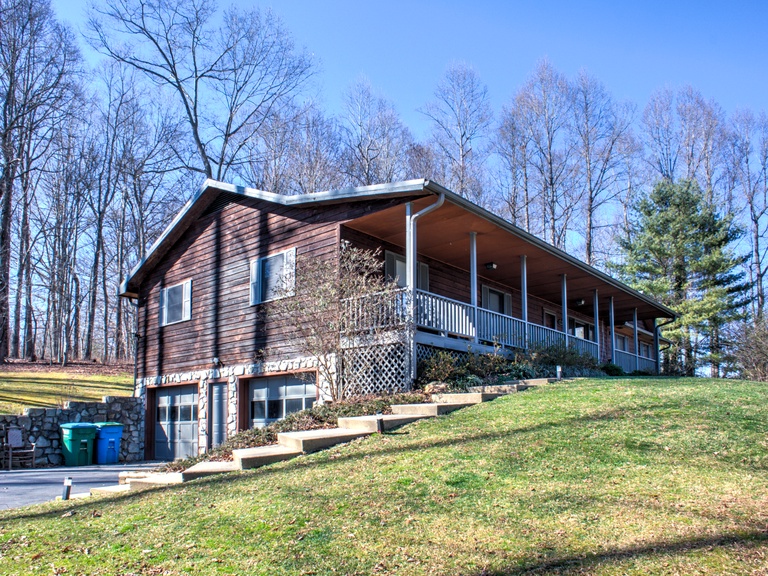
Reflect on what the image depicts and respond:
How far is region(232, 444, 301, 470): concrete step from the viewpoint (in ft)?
25.8

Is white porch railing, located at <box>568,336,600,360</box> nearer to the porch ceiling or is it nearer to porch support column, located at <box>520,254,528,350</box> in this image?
the porch ceiling

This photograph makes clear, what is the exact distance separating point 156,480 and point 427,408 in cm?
364

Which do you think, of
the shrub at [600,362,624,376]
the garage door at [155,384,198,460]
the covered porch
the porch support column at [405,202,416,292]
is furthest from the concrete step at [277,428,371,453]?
the shrub at [600,362,624,376]

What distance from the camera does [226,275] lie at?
50.9 feet

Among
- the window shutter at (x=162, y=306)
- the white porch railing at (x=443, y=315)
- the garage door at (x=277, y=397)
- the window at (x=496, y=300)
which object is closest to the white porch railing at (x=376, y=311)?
the white porch railing at (x=443, y=315)

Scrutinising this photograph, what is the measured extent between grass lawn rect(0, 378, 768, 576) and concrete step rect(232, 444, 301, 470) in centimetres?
31

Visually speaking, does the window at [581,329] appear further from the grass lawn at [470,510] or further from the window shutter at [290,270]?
the grass lawn at [470,510]

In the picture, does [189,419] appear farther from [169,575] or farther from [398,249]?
[169,575]

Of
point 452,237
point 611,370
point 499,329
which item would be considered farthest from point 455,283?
point 611,370

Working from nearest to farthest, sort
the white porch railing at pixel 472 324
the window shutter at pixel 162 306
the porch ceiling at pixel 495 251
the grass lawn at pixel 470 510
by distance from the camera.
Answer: the grass lawn at pixel 470 510 < the white porch railing at pixel 472 324 < the porch ceiling at pixel 495 251 < the window shutter at pixel 162 306

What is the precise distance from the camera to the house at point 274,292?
12.1 metres

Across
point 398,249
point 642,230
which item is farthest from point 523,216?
point 398,249

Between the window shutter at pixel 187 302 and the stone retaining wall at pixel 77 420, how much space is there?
263 cm

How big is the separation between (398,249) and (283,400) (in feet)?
13.3
